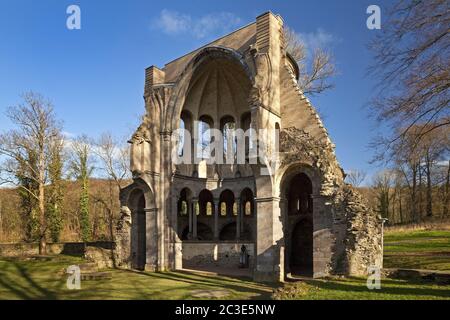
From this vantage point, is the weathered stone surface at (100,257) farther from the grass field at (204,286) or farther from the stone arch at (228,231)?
the stone arch at (228,231)

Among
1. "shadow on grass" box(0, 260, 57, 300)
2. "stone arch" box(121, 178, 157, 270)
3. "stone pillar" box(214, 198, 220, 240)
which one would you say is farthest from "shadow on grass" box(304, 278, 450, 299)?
"stone pillar" box(214, 198, 220, 240)

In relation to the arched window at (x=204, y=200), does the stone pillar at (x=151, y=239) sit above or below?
below

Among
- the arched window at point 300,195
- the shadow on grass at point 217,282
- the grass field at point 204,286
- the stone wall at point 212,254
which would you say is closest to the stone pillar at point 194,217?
the stone wall at point 212,254

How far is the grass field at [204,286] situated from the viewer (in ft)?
35.9

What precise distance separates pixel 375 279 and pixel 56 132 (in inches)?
1121

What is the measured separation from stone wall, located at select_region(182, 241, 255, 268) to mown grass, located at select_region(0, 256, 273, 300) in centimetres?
293

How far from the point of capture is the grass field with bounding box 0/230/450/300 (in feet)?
35.9

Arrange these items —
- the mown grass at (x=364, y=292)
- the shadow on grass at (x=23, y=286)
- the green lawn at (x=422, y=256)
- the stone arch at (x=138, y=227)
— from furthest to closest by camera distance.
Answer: the stone arch at (x=138, y=227), the green lawn at (x=422, y=256), the shadow on grass at (x=23, y=286), the mown grass at (x=364, y=292)

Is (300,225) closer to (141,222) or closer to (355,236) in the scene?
(355,236)

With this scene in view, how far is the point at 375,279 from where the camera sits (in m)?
13.3

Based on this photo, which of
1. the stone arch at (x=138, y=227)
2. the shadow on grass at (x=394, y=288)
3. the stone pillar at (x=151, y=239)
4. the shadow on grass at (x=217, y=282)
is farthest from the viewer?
the stone arch at (x=138, y=227)

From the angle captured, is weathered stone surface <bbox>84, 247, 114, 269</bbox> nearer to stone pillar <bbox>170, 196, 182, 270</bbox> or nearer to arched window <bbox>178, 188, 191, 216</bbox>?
stone pillar <bbox>170, 196, 182, 270</bbox>
